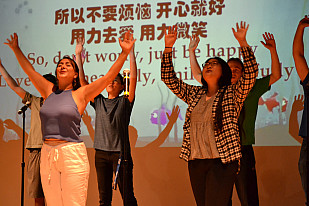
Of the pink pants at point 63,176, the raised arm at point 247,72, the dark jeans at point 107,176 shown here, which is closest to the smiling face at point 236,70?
the raised arm at point 247,72

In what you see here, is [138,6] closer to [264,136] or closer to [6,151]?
[264,136]

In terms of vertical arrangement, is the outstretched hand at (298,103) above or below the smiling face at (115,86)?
below

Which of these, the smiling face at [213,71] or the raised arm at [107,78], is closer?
the raised arm at [107,78]

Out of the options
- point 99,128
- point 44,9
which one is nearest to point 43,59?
point 44,9

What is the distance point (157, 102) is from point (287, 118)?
1.40m

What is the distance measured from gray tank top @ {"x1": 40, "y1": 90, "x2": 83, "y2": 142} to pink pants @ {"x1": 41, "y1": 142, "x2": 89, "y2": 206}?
0.07m

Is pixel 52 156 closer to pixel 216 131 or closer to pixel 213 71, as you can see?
pixel 216 131

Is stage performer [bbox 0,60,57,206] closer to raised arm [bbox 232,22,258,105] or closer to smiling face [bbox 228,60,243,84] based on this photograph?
smiling face [bbox 228,60,243,84]

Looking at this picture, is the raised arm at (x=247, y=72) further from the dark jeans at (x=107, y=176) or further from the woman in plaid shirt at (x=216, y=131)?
the dark jeans at (x=107, y=176)

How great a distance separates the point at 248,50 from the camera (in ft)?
8.44

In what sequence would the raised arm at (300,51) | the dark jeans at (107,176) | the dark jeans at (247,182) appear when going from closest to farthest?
the raised arm at (300,51) → the dark jeans at (247,182) → the dark jeans at (107,176)

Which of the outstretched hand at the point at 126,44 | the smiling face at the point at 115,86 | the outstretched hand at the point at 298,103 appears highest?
the outstretched hand at the point at 126,44

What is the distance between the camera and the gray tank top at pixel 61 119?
8.59ft

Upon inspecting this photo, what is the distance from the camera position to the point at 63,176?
2.54 metres
